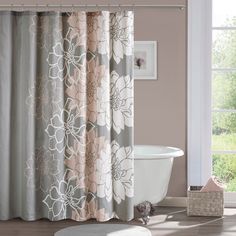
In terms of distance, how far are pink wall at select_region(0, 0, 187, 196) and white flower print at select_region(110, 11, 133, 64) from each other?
39.4 inches

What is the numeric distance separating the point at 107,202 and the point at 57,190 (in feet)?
1.40

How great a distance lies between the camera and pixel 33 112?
5.08 m

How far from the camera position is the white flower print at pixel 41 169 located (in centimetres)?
507

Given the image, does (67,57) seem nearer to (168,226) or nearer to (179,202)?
(168,226)

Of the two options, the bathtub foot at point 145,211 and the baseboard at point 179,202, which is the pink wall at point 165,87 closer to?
the baseboard at point 179,202

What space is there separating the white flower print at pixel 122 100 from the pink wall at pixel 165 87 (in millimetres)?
1014

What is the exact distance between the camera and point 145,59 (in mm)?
6012

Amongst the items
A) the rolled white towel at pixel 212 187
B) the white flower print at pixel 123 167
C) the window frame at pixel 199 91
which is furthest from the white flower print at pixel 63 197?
the window frame at pixel 199 91

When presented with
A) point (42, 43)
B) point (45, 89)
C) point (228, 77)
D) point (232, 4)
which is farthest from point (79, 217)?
point (232, 4)

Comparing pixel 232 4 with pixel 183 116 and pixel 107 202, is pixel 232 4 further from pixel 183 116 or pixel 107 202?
pixel 107 202

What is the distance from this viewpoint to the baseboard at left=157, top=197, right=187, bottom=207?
5953mm

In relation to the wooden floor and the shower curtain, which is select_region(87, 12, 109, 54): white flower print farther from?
the wooden floor

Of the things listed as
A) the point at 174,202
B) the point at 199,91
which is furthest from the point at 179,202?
the point at 199,91

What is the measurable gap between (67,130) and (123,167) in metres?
0.56
